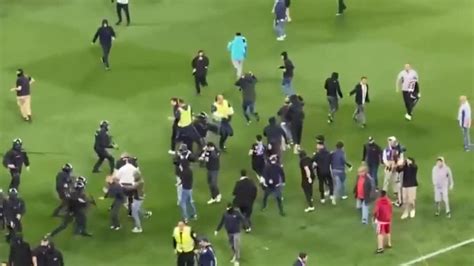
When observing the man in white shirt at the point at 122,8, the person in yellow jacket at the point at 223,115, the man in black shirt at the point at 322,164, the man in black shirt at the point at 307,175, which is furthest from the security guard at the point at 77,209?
the man in white shirt at the point at 122,8

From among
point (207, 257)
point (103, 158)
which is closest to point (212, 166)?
point (103, 158)

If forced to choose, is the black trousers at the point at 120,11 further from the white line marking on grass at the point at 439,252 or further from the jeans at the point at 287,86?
the white line marking on grass at the point at 439,252

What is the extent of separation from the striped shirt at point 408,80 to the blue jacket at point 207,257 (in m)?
9.83

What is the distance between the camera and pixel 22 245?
22.3 meters

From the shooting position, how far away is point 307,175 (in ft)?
82.3

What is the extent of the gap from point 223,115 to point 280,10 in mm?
8210

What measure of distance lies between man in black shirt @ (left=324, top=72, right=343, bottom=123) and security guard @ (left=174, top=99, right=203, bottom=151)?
4255 mm

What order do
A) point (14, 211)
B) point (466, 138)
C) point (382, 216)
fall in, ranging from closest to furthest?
point (382, 216) → point (14, 211) → point (466, 138)

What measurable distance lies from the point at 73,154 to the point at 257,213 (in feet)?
19.3

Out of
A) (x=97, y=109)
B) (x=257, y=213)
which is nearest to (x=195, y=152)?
(x=257, y=213)

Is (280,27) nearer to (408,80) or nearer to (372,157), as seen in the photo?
(408,80)

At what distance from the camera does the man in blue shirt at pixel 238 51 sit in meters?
32.1

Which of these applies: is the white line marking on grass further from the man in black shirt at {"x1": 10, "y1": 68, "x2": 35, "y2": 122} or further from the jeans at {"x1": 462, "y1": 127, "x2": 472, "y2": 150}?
the man in black shirt at {"x1": 10, "y1": 68, "x2": 35, "y2": 122}

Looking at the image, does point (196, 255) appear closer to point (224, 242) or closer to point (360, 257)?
point (224, 242)
